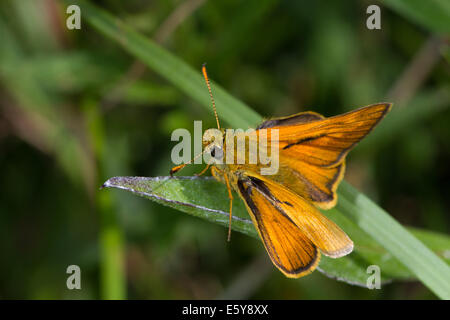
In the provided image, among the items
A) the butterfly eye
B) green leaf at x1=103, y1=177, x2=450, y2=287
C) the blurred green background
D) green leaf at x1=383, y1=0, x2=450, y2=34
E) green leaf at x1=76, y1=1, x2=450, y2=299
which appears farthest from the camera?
the blurred green background

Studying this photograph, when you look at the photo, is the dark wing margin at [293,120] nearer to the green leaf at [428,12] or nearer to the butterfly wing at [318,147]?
the butterfly wing at [318,147]

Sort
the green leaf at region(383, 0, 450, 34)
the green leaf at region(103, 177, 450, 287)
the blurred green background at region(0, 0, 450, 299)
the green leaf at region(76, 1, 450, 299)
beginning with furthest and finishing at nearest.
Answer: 1. the blurred green background at region(0, 0, 450, 299)
2. the green leaf at region(383, 0, 450, 34)
3. the green leaf at region(76, 1, 450, 299)
4. the green leaf at region(103, 177, 450, 287)

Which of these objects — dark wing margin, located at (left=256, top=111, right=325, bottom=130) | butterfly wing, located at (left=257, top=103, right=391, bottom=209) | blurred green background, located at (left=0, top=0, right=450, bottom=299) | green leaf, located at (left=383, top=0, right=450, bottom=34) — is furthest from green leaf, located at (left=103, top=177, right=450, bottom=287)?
green leaf, located at (left=383, top=0, right=450, bottom=34)

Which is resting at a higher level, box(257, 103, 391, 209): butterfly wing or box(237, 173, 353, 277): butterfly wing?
box(257, 103, 391, 209): butterfly wing

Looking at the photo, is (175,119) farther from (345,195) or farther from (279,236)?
(345,195)

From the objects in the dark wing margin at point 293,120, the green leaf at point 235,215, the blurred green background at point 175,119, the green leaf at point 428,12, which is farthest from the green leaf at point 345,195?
the green leaf at point 428,12

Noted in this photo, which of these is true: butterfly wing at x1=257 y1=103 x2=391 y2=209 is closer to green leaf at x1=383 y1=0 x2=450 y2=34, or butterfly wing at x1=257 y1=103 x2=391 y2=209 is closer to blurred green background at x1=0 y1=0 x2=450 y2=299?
blurred green background at x1=0 y1=0 x2=450 y2=299

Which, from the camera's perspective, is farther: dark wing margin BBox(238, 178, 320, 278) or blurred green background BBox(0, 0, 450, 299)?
blurred green background BBox(0, 0, 450, 299)

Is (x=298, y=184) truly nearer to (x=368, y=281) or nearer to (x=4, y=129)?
(x=368, y=281)
